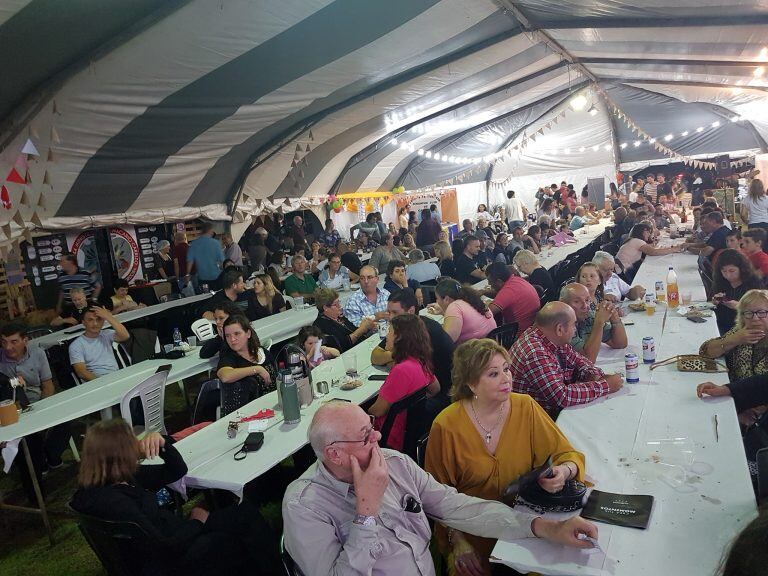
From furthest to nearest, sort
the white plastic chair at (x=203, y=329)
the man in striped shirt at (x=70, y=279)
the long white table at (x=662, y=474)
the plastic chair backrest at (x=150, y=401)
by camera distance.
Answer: the man in striped shirt at (x=70, y=279), the white plastic chair at (x=203, y=329), the plastic chair backrest at (x=150, y=401), the long white table at (x=662, y=474)

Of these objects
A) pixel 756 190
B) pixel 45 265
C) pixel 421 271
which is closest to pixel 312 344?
pixel 421 271

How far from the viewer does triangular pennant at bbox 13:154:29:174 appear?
5.44m

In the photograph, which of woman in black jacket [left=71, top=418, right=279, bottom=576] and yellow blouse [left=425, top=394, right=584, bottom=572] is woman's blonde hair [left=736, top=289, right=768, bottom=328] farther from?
woman in black jacket [left=71, top=418, right=279, bottom=576]

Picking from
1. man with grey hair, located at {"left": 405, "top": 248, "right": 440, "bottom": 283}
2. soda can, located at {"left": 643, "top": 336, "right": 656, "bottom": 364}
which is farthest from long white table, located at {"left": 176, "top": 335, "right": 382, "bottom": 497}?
man with grey hair, located at {"left": 405, "top": 248, "right": 440, "bottom": 283}

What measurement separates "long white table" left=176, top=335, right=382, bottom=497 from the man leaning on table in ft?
6.80

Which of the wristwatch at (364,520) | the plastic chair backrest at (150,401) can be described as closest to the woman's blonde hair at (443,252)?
the plastic chair backrest at (150,401)

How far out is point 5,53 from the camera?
451 centimetres

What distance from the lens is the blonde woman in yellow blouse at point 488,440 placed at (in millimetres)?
2420

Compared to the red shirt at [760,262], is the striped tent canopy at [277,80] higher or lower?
higher

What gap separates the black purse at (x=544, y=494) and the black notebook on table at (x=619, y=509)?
0.15 ft

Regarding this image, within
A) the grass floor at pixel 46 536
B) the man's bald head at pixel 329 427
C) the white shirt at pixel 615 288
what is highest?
the man's bald head at pixel 329 427

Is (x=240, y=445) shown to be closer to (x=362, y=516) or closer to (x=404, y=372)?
(x=404, y=372)

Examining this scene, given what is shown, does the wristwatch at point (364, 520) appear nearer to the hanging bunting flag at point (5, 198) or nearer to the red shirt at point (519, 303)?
the red shirt at point (519, 303)

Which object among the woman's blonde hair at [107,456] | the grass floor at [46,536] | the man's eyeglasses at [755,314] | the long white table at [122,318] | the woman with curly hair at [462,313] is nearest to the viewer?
the woman's blonde hair at [107,456]
